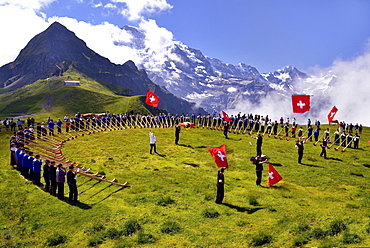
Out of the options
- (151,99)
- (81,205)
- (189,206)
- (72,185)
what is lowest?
(81,205)

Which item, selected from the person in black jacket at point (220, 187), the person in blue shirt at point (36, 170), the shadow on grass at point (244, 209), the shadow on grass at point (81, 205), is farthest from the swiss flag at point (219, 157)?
the person in blue shirt at point (36, 170)

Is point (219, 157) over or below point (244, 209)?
over

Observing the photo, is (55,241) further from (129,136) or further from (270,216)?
(129,136)

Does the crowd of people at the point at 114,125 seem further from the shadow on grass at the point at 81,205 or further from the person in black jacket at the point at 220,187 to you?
the shadow on grass at the point at 81,205

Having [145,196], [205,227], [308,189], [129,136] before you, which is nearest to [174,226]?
[205,227]

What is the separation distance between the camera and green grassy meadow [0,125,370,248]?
15.9m

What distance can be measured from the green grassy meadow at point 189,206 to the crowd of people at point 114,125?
1262 mm

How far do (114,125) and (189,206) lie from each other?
136 ft

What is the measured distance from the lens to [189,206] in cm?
2106

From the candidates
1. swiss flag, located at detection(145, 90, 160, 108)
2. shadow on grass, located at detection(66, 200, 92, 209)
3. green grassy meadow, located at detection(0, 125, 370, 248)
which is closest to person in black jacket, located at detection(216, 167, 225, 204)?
green grassy meadow, located at detection(0, 125, 370, 248)

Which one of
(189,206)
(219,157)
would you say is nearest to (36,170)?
(189,206)

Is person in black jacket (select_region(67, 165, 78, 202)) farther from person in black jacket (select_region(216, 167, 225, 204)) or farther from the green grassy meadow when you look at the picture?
person in black jacket (select_region(216, 167, 225, 204))

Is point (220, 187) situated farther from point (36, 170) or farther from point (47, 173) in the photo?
point (36, 170)

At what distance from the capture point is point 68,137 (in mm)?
47469
